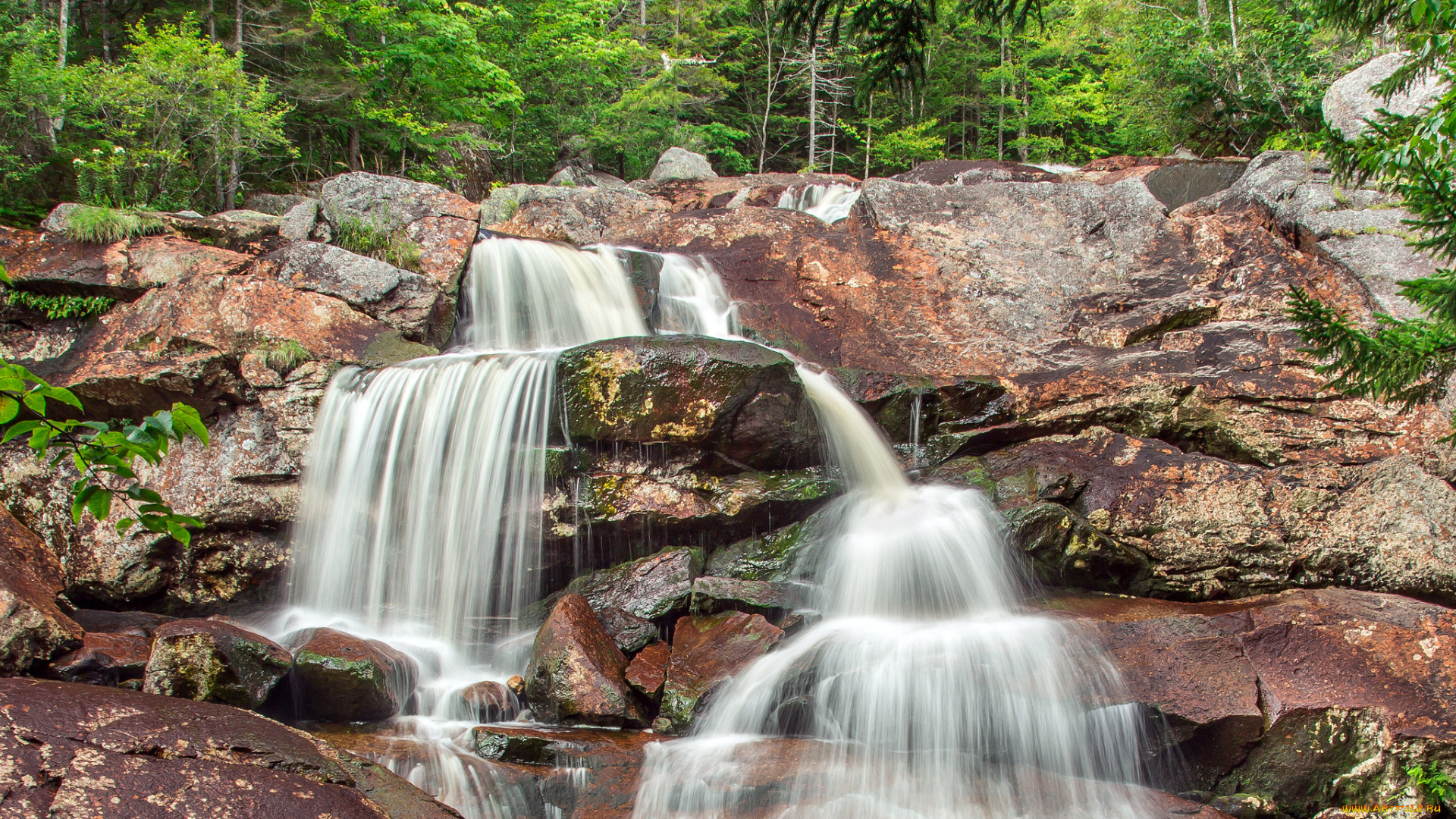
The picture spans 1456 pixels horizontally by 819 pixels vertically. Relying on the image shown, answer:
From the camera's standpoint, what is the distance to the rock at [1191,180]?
12.2 m

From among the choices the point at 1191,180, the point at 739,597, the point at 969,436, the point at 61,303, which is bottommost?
the point at 739,597

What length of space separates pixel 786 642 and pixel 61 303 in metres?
7.82

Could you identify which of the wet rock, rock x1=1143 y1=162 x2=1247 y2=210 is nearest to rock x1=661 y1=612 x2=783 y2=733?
the wet rock

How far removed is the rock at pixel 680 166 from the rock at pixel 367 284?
512 inches

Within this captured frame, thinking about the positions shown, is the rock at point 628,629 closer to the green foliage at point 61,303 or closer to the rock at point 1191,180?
the green foliage at point 61,303

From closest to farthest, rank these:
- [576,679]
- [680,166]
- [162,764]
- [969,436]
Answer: [162,764], [576,679], [969,436], [680,166]

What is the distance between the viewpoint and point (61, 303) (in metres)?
7.85

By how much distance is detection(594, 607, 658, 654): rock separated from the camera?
19.7 ft

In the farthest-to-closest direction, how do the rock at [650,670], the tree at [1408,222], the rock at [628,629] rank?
the rock at [628,629], the rock at [650,670], the tree at [1408,222]

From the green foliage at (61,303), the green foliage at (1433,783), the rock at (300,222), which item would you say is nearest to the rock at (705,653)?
the green foliage at (1433,783)

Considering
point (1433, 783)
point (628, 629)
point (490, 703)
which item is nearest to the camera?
point (1433, 783)

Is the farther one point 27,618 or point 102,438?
point 27,618

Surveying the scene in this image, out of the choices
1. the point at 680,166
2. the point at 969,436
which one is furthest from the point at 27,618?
the point at 680,166

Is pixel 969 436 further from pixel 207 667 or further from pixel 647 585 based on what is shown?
pixel 207 667
